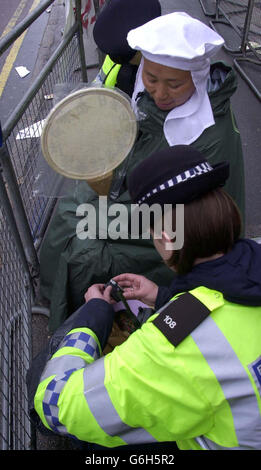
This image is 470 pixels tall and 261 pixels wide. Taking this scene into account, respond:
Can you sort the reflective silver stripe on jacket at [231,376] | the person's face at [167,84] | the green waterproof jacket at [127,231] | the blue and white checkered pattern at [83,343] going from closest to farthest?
the reflective silver stripe on jacket at [231,376]
the blue and white checkered pattern at [83,343]
the person's face at [167,84]
the green waterproof jacket at [127,231]

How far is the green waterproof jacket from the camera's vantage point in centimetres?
198

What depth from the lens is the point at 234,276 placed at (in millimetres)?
1108

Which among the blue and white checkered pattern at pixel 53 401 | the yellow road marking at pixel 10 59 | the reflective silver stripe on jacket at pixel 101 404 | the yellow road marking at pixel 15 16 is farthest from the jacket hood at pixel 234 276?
the yellow road marking at pixel 15 16

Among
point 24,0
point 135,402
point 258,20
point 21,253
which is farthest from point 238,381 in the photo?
point 24,0

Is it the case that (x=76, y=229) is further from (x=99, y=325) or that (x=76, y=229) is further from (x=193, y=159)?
(x=193, y=159)

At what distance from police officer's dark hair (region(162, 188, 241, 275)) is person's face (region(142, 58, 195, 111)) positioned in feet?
2.81

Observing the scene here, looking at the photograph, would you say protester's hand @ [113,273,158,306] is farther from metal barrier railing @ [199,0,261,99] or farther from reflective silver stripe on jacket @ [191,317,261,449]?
metal barrier railing @ [199,0,261,99]

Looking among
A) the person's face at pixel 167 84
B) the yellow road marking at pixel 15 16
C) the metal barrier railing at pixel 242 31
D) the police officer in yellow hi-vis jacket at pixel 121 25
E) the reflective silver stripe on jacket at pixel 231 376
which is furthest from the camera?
the yellow road marking at pixel 15 16

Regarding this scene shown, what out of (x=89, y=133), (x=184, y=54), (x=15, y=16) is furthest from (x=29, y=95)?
(x=15, y=16)

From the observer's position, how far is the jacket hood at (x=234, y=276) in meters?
1.08

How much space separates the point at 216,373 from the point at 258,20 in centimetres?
538

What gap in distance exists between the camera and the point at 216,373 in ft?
3.38

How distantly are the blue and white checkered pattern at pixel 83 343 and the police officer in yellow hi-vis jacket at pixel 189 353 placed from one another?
148 mm

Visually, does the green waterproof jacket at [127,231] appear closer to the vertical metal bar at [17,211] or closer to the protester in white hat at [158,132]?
the protester in white hat at [158,132]
